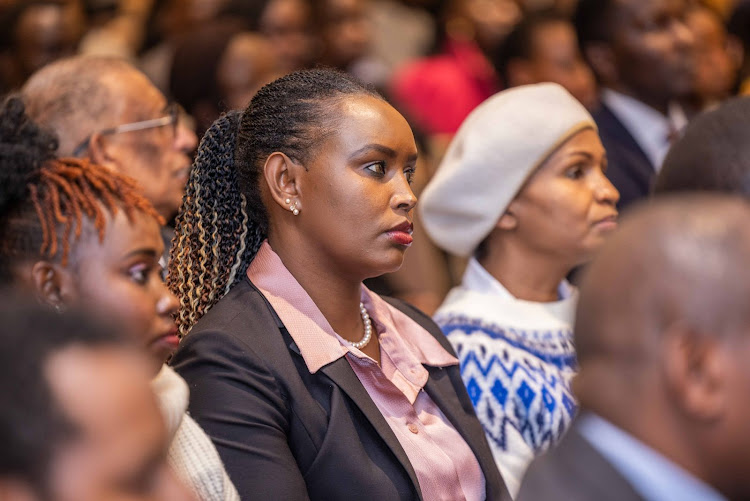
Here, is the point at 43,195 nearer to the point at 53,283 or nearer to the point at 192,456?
the point at 53,283

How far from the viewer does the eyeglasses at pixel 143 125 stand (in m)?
2.66

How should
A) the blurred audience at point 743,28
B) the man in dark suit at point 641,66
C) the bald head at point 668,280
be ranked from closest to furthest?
the bald head at point 668,280 → the man in dark suit at point 641,66 → the blurred audience at point 743,28

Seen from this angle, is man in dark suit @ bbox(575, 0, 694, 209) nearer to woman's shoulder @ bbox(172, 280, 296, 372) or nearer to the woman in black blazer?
the woman in black blazer

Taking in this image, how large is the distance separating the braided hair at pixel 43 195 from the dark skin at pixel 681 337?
1.03 metres

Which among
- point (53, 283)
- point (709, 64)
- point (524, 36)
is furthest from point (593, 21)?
point (53, 283)

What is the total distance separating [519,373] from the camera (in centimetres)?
246

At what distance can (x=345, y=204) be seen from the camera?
2.10 meters

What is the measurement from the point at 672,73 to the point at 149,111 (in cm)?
219

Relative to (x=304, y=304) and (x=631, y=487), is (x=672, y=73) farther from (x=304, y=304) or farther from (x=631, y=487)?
(x=631, y=487)

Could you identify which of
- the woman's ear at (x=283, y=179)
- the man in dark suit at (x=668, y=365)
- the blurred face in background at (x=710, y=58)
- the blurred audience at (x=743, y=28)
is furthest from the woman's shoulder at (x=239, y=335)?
the blurred audience at (x=743, y=28)

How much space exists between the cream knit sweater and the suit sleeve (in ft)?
0.23

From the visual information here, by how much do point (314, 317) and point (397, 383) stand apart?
231mm

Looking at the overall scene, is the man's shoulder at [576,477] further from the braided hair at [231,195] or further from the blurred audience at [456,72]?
the blurred audience at [456,72]

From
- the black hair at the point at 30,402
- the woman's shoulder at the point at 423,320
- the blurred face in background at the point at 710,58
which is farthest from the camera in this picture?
the blurred face in background at the point at 710,58
